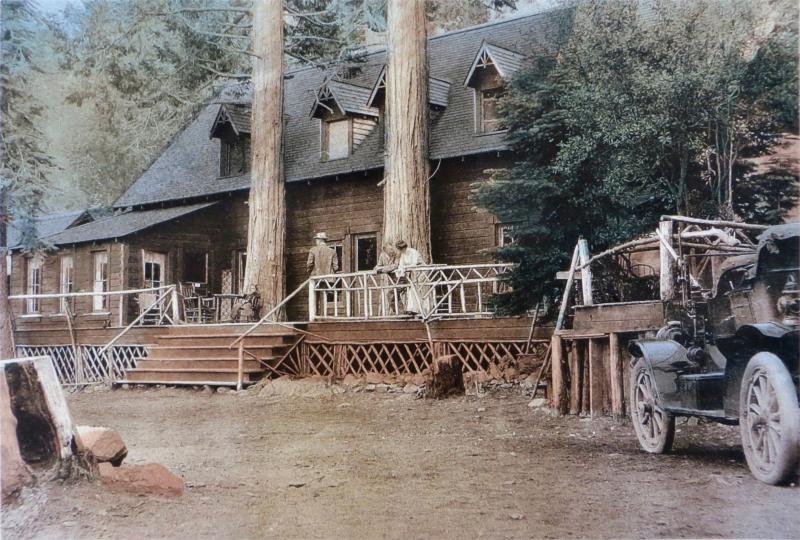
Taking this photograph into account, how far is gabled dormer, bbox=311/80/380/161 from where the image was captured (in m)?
15.5

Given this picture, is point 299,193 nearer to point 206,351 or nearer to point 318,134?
point 318,134

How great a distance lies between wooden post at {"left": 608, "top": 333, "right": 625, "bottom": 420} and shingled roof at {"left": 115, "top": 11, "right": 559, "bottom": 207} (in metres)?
4.06

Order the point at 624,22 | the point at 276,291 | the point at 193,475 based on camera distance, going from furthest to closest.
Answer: the point at 276,291 → the point at 624,22 → the point at 193,475

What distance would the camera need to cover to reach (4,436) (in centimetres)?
352

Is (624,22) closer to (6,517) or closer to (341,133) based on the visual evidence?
(6,517)

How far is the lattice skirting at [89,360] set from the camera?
11406 mm

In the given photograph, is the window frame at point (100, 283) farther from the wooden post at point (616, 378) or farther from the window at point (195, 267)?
the wooden post at point (616, 378)

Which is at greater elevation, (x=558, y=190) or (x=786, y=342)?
(x=558, y=190)

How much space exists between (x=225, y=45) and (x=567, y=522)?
841cm

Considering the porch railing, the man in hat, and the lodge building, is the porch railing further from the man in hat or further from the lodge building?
the lodge building

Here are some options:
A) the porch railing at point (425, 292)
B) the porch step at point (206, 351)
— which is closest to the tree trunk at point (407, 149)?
the porch railing at point (425, 292)

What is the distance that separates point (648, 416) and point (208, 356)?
21.8ft

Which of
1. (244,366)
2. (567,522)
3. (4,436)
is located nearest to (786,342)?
(567,522)

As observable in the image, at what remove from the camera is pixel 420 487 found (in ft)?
13.7
